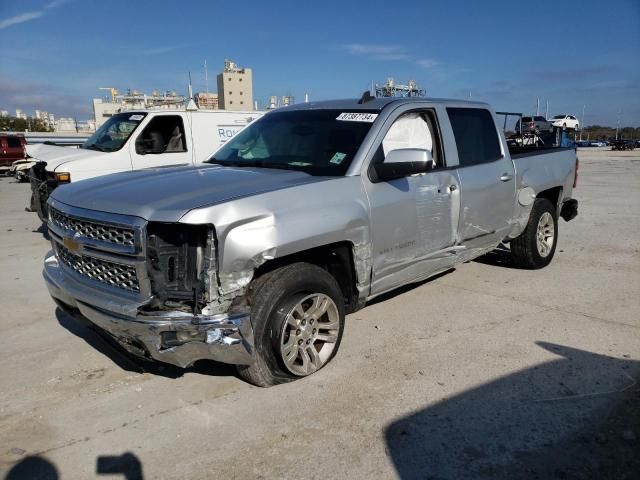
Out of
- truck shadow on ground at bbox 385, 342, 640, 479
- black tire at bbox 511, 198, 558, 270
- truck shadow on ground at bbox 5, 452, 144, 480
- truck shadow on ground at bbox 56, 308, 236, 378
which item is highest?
black tire at bbox 511, 198, 558, 270

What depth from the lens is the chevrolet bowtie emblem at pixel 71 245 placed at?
3.37 meters

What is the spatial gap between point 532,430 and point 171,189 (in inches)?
102

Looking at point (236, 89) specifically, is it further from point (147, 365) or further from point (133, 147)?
point (147, 365)

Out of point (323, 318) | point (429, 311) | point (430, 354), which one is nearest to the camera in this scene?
point (323, 318)

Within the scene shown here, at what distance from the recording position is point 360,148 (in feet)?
12.8

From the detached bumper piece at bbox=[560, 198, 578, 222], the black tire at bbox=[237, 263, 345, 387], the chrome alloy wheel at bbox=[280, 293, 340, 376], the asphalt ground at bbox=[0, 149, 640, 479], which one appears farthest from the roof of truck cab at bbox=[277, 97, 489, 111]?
the detached bumper piece at bbox=[560, 198, 578, 222]

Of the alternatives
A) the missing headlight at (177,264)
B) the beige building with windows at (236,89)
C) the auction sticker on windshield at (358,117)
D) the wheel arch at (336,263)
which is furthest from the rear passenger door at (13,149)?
the beige building with windows at (236,89)

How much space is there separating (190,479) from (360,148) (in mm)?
2486

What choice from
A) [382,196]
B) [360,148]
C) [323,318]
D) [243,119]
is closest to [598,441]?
[323,318]

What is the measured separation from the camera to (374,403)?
10.8 ft

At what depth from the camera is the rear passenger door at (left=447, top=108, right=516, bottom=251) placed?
4816 millimetres

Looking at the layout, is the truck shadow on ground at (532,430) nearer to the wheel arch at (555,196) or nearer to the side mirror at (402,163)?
the side mirror at (402,163)

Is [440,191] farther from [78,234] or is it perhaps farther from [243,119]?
[243,119]

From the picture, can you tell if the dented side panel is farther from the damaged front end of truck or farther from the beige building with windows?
the beige building with windows
